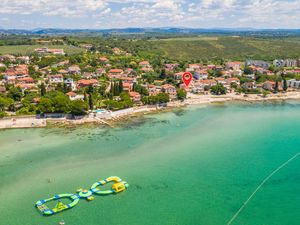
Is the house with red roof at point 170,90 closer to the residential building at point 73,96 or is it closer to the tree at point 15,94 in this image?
the residential building at point 73,96

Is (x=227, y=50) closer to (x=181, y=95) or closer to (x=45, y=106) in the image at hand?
(x=181, y=95)

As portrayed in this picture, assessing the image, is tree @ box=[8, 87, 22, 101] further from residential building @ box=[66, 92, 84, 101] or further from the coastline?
the coastline

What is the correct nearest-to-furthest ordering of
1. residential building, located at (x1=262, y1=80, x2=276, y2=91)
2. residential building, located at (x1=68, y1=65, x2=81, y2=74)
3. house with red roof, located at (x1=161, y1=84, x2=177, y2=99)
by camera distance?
house with red roof, located at (x1=161, y1=84, x2=177, y2=99) < residential building, located at (x1=262, y1=80, x2=276, y2=91) < residential building, located at (x1=68, y1=65, x2=81, y2=74)

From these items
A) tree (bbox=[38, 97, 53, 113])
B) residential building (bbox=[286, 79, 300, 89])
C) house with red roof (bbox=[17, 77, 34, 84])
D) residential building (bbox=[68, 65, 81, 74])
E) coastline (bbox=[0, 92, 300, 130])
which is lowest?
coastline (bbox=[0, 92, 300, 130])

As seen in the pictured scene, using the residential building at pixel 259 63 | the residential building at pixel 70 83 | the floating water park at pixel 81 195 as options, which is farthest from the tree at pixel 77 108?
the residential building at pixel 259 63

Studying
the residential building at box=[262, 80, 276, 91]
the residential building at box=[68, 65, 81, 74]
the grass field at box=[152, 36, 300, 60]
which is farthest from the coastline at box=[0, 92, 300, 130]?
the grass field at box=[152, 36, 300, 60]

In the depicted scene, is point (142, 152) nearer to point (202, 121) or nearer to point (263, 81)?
point (202, 121)

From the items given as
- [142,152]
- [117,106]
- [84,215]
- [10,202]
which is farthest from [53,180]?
[117,106]
